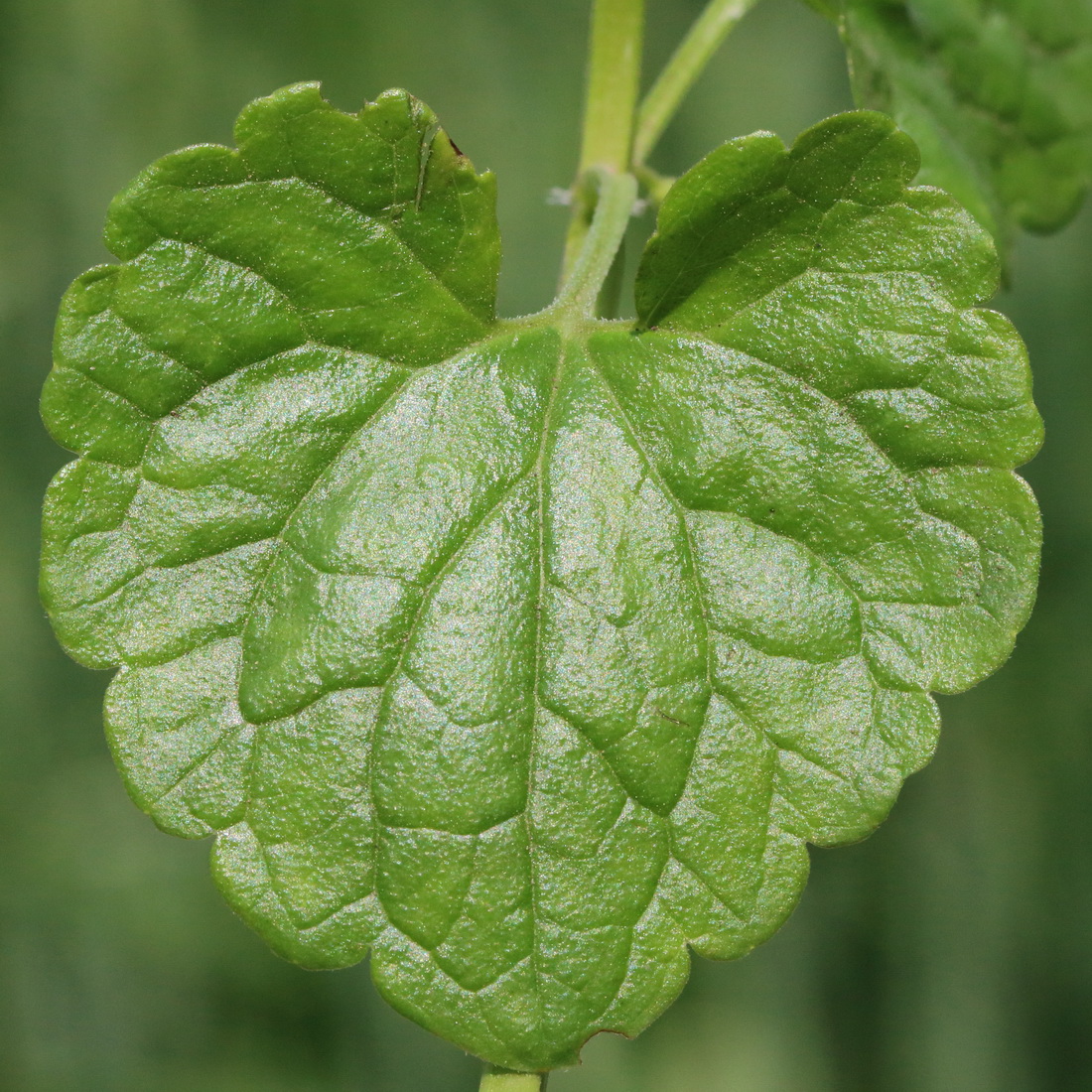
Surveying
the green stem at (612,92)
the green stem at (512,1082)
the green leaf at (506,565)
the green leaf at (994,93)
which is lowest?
the green stem at (512,1082)

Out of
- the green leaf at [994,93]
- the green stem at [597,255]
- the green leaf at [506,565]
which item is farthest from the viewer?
the green leaf at [994,93]

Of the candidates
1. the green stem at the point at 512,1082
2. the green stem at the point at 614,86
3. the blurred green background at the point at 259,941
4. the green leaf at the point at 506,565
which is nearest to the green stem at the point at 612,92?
the green stem at the point at 614,86

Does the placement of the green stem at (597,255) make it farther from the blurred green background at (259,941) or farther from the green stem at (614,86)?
the blurred green background at (259,941)

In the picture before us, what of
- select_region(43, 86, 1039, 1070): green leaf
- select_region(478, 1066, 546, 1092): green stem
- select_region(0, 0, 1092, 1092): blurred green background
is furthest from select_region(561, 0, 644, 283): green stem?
select_region(0, 0, 1092, 1092): blurred green background

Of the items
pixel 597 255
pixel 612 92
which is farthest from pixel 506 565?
pixel 612 92

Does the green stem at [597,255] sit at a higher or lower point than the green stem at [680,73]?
lower
